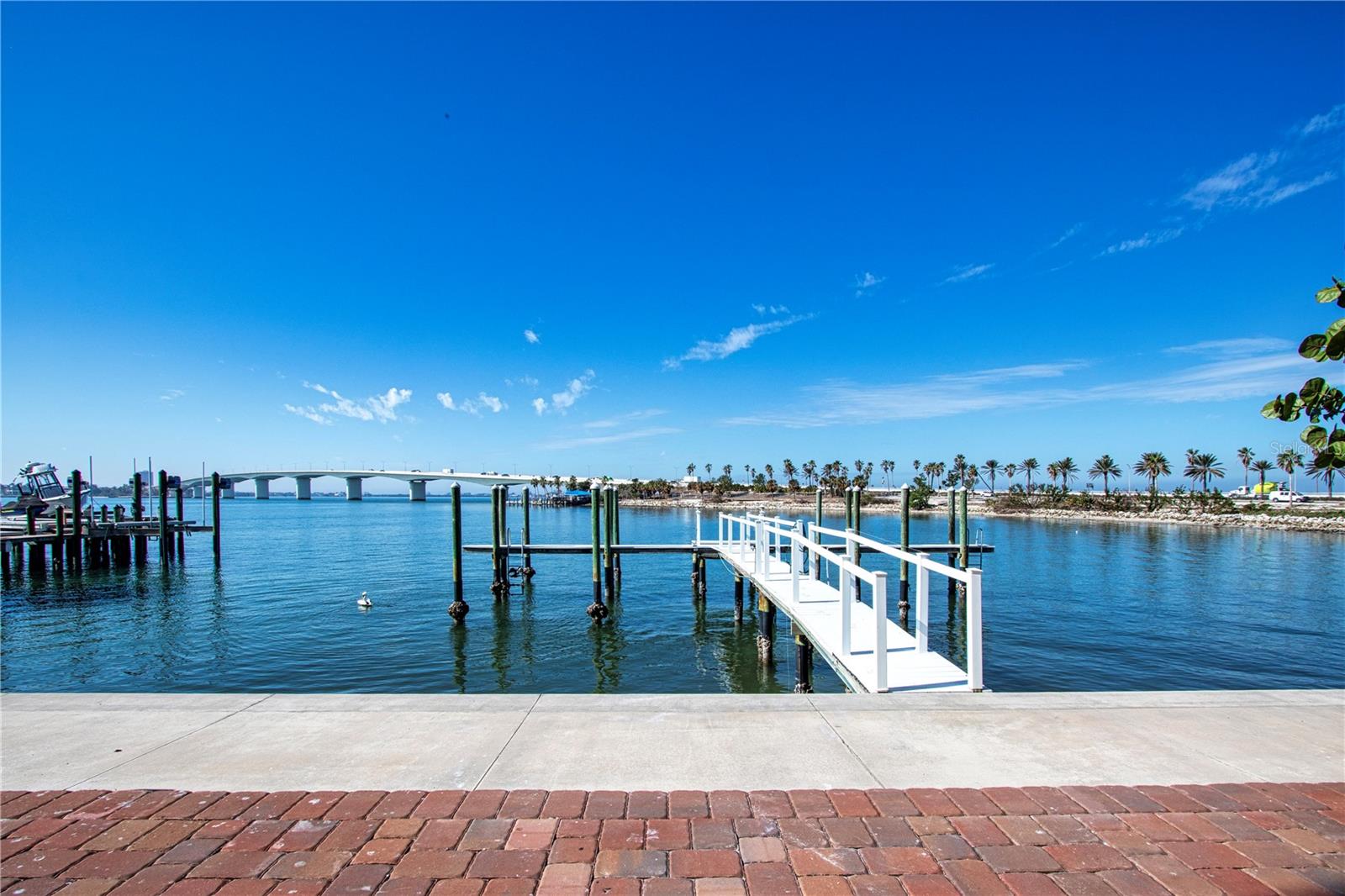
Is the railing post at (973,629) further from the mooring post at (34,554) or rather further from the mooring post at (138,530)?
the mooring post at (138,530)

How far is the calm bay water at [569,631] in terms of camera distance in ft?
47.5

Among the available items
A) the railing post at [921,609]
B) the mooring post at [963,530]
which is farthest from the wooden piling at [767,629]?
the mooring post at [963,530]

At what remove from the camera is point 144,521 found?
35.7m

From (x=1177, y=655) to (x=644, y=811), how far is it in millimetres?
18171

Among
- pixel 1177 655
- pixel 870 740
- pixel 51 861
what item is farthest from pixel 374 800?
pixel 1177 655

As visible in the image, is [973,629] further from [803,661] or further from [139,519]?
[139,519]

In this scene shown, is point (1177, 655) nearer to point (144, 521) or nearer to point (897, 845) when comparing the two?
point (897, 845)

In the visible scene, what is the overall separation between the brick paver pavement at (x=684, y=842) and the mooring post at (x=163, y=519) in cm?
3650

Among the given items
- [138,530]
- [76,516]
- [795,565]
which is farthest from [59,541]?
[795,565]

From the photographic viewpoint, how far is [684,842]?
339cm

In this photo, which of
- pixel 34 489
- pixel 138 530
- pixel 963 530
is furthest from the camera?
pixel 34 489

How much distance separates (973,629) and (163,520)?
39934mm

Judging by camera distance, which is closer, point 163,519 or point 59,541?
point 59,541

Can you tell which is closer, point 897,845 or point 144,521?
point 897,845
